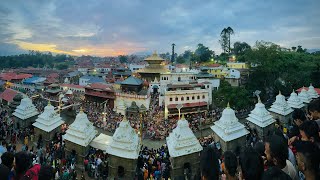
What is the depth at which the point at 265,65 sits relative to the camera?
3725 cm

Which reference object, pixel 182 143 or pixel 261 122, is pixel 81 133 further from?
pixel 261 122

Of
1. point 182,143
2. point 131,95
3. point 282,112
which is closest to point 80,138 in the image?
point 182,143

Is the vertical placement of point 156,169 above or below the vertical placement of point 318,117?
below

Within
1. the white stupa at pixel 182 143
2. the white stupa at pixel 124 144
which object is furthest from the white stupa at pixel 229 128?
the white stupa at pixel 124 144

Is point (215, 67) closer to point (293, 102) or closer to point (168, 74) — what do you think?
point (168, 74)

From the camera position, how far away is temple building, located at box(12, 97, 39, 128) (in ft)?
67.4

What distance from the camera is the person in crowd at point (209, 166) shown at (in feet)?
14.7

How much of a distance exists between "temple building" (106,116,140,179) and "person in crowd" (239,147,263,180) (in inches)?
364

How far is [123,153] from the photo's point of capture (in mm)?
13000

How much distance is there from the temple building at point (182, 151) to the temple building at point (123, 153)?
2.06 m

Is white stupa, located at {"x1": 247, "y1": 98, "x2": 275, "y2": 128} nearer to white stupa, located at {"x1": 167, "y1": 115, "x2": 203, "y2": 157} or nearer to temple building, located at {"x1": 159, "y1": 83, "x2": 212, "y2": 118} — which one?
white stupa, located at {"x1": 167, "y1": 115, "x2": 203, "y2": 157}

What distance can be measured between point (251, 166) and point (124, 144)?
9738 mm

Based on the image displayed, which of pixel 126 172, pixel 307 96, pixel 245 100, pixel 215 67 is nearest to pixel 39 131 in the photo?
pixel 126 172

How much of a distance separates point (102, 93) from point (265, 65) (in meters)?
25.2
